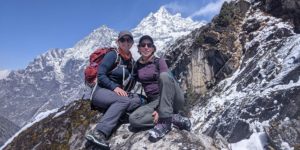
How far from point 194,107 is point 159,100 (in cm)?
2044

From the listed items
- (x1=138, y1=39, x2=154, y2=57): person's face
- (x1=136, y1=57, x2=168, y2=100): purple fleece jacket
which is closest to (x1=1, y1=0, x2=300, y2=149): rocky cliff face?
(x1=136, y1=57, x2=168, y2=100): purple fleece jacket

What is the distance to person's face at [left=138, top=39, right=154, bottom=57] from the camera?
8.09 metres

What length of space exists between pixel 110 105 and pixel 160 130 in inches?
45.6

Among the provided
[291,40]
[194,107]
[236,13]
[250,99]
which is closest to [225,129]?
[250,99]

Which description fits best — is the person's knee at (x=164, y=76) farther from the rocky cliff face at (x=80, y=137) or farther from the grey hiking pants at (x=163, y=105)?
the rocky cliff face at (x=80, y=137)

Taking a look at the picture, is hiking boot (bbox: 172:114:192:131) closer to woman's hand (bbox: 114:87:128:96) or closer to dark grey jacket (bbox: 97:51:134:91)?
woman's hand (bbox: 114:87:128:96)

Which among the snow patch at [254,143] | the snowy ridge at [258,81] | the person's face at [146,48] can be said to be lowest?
the snow patch at [254,143]

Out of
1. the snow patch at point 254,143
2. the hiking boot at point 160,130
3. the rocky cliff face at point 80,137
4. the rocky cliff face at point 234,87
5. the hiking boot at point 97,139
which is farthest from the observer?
the snow patch at point 254,143

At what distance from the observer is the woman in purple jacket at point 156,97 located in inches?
298

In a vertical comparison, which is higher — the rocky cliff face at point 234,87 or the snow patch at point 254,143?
the rocky cliff face at point 234,87

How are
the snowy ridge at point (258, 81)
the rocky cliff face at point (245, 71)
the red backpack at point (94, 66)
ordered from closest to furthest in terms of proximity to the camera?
the red backpack at point (94, 66), the rocky cliff face at point (245, 71), the snowy ridge at point (258, 81)

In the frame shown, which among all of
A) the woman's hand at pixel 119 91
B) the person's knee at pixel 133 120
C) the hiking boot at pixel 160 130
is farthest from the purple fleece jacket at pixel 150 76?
the hiking boot at pixel 160 130

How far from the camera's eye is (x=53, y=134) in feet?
33.2

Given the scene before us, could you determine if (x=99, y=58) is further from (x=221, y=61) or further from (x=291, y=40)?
(x=221, y=61)
